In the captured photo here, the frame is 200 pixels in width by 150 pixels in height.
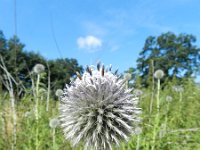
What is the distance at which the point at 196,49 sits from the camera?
5388cm

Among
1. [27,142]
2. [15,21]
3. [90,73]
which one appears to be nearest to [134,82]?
[27,142]

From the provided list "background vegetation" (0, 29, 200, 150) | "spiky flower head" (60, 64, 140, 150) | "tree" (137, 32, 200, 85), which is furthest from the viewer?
"tree" (137, 32, 200, 85)

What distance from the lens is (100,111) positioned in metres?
2.04

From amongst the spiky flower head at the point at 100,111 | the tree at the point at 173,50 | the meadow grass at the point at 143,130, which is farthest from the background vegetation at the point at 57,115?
the tree at the point at 173,50

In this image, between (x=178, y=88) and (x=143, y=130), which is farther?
(x=178, y=88)

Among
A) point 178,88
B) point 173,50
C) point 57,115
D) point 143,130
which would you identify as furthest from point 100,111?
point 173,50

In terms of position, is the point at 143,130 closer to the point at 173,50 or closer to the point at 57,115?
the point at 57,115

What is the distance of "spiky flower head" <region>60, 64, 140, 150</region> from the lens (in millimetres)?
2039

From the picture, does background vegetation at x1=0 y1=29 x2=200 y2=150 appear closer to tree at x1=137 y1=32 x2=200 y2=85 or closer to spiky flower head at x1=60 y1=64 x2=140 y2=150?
spiky flower head at x1=60 y1=64 x2=140 y2=150

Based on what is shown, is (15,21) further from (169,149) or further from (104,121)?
(169,149)

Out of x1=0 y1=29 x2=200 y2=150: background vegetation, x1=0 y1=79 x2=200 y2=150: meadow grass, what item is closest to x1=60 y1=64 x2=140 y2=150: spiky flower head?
→ x1=0 y1=29 x2=200 y2=150: background vegetation

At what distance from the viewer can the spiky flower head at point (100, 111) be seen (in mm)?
2039

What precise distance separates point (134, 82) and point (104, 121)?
3.52 meters

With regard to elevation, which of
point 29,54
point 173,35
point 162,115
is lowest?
point 162,115
